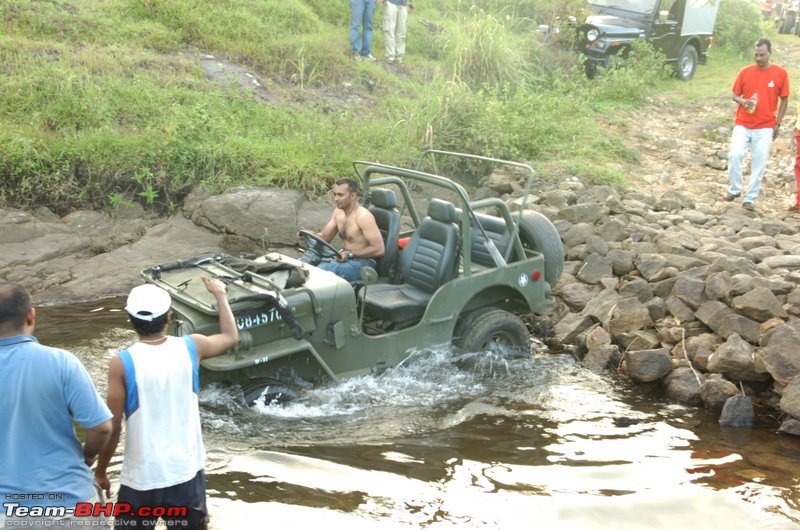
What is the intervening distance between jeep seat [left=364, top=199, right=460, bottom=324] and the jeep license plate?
105 cm

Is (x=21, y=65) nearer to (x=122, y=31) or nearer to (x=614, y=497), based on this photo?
(x=122, y=31)

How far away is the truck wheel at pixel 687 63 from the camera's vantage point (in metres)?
17.9

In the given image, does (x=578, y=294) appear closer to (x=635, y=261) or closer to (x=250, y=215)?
(x=635, y=261)

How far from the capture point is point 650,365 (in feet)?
24.2

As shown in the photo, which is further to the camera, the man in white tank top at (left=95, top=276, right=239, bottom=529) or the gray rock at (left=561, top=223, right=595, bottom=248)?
the gray rock at (left=561, top=223, right=595, bottom=248)

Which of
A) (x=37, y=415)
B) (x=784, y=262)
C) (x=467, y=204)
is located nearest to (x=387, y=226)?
(x=467, y=204)

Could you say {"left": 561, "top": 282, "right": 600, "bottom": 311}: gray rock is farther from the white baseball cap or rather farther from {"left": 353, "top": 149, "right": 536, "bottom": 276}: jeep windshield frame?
the white baseball cap

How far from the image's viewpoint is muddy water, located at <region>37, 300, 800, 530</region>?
17.1ft

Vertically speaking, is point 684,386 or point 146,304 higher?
point 146,304

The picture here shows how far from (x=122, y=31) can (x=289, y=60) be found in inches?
100

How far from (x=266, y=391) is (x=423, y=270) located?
1.80 m

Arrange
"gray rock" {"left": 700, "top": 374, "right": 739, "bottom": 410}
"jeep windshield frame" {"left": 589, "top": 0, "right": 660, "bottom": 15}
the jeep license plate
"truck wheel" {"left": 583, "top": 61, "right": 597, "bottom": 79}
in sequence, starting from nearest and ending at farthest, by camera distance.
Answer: the jeep license plate < "gray rock" {"left": 700, "top": 374, "right": 739, "bottom": 410} < "truck wheel" {"left": 583, "top": 61, "right": 597, "bottom": 79} < "jeep windshield frame" {"left": 589, "top": 0, "right": 660, "bottom": 15}

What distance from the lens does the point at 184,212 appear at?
10.4 metres

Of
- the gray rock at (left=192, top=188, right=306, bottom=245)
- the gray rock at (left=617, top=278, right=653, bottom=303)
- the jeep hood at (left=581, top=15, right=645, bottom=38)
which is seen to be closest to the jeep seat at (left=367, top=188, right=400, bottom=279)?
the gray rock at (left=617, top=278, right=653, bottom=303)
